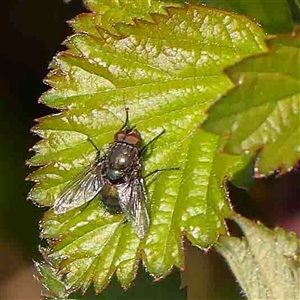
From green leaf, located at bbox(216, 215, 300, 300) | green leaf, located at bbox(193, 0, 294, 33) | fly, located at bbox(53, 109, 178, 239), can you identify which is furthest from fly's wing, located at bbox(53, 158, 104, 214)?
green leaf, located at bbox(193, 0, 294, 33)

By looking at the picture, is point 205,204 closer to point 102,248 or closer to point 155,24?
point 102,248

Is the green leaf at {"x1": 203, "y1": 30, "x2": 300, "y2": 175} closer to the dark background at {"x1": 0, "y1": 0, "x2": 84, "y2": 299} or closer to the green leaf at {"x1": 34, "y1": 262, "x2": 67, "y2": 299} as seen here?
the green leaf at {"x1": 34, "y1": 262, "x2": 67, "y2": 299}

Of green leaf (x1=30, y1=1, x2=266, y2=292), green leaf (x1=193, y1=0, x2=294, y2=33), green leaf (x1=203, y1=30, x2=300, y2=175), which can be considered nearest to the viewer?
green leaf (x1=203, y1=30, x2=300, y2=175)

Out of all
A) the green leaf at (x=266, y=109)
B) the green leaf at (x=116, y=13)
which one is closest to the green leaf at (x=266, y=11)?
the green leaf at (x=116, y=13)

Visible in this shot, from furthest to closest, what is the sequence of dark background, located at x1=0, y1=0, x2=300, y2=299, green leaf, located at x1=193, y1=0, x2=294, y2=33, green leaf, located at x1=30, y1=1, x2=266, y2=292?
dark background, located at x1=0, y1=0, x2=300, y2=299 < green leaf, located at x1=193, y1=0, x2=294, y2=33 < green leaf, located at x1=30, y1=1, x2=266, y2=292

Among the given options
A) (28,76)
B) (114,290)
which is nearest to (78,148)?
(114,290)

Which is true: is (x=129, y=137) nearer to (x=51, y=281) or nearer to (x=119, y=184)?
(x=119, y=184)

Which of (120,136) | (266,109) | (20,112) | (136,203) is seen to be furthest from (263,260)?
(20,112)
